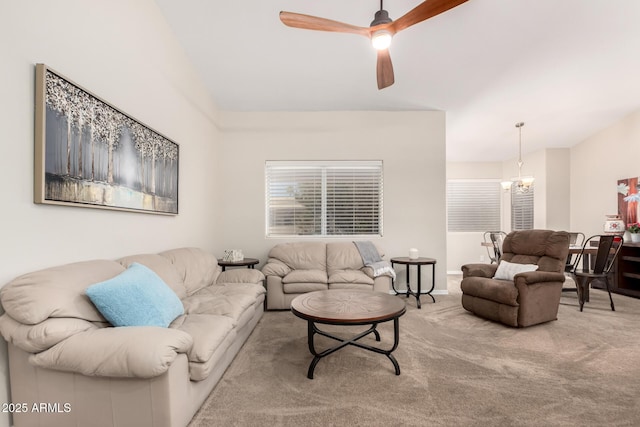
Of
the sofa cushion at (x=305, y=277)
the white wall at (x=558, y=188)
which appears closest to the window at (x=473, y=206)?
the white wall at (x=558, y=188)

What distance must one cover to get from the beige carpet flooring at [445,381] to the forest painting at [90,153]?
5.19ft

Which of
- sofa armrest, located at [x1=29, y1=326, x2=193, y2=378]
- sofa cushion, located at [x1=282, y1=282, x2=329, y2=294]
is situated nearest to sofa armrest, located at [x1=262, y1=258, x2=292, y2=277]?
sofa cushion, located at [x1=282, y1=282, x2=329, y2=294]

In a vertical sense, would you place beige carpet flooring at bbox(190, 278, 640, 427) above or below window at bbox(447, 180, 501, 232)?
below

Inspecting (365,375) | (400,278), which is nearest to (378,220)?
(400,278)

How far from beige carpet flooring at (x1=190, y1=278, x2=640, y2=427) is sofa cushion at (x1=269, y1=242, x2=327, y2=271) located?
3.80 feet

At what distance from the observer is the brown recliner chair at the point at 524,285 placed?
127 inches

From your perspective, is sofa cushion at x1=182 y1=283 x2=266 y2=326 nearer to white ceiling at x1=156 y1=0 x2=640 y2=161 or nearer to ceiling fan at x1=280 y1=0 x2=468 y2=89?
ceiling fan at x1=280 y1=0 x2=468 y2=89

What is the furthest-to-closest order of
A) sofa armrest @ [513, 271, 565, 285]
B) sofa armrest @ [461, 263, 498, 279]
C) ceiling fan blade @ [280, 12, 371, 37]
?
sofa armrest @ [461, 263, 498, 279], sofa armrest @ [513, 271, 565, 285], ceiling fan blade @ [280, 12, 371, 37]

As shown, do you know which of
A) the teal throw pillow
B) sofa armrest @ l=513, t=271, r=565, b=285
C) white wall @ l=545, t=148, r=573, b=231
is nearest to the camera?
the teal throw pillow

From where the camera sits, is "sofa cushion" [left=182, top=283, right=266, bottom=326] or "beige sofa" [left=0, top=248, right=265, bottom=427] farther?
"sofa cushion" [left=182, top=283, right=266, bottom=326]

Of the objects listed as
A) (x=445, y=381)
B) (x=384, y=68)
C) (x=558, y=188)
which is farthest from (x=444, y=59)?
(x=558, y=188)

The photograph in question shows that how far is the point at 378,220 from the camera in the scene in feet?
16.5

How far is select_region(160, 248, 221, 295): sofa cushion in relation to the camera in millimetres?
2938

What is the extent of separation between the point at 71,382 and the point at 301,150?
13.0ft
